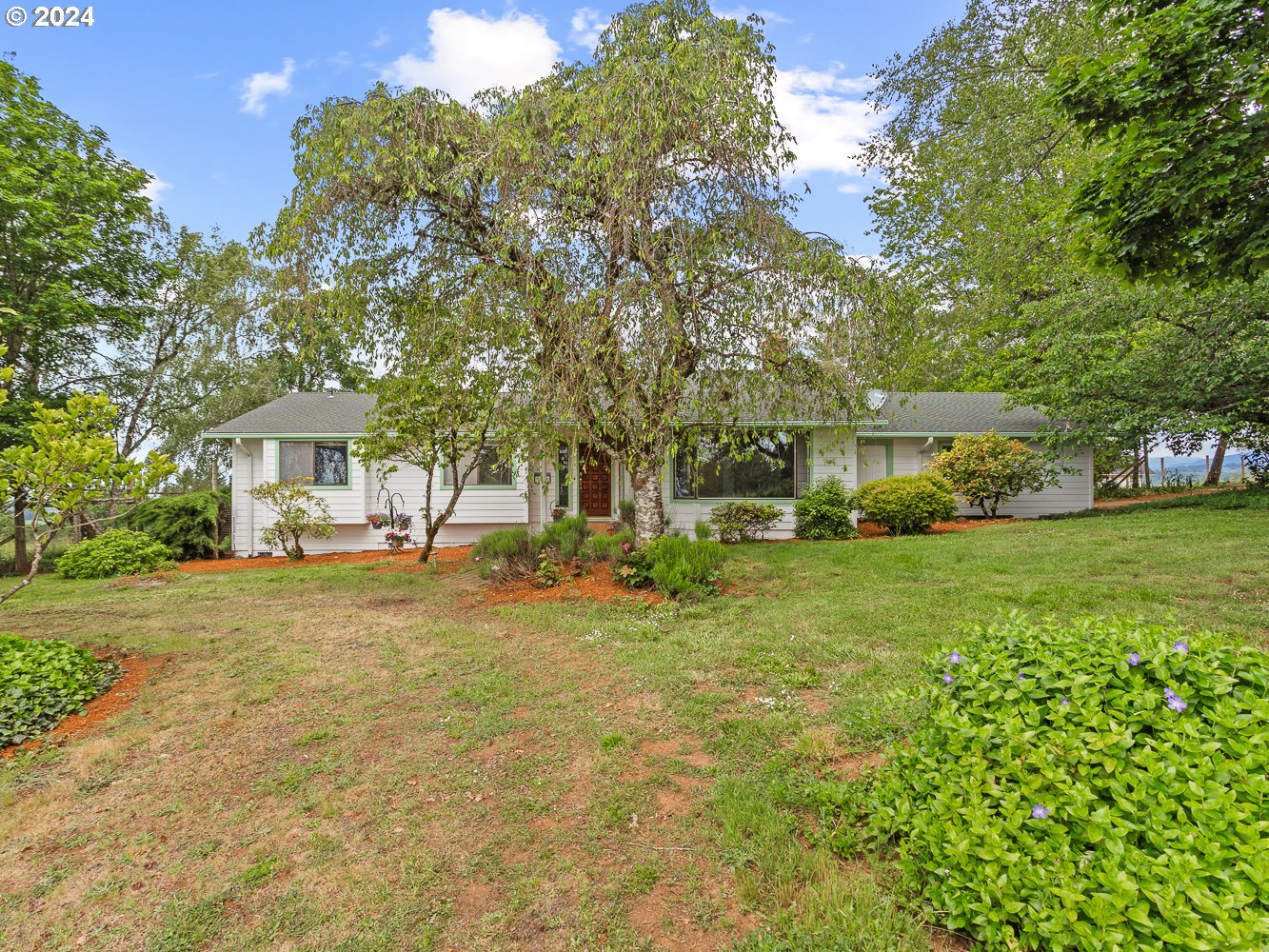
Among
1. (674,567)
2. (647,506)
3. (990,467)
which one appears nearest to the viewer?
(674,567)

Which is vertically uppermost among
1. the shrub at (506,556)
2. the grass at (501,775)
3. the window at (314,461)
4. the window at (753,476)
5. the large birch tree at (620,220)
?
the large birch tree at (620,220)

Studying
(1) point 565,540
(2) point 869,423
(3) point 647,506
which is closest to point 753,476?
(2) point 869,423

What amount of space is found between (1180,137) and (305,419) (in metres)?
14.5

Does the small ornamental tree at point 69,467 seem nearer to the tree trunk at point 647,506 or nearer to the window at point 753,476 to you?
the tree trunk at point 647,506

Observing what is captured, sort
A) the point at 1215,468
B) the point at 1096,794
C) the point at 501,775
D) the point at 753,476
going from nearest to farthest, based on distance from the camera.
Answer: the point at 1096,794
the point at 501,775
the point at 753,476
the point at 1215,468

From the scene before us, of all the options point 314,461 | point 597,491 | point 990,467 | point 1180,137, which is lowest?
point 597,491

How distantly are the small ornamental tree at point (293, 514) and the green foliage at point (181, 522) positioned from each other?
3.09 ft

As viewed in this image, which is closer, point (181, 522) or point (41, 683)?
point (41, 683)

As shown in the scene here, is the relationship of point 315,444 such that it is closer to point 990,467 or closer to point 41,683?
point 41,683

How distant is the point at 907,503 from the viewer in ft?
34.9

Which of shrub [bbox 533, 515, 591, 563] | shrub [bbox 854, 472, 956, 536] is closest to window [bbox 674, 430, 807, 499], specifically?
shrub [bbox 854, 472, 956, 536]

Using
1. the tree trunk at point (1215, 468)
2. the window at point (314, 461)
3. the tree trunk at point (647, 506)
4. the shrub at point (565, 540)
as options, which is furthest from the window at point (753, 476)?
the tree trunk at point (1215, 468)

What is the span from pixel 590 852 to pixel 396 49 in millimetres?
10677

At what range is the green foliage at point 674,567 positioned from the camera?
6.54 meters
